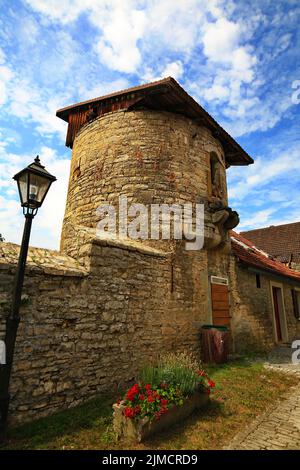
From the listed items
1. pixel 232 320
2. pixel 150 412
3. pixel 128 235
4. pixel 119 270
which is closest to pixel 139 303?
pixel 119 270

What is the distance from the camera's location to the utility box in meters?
6.56

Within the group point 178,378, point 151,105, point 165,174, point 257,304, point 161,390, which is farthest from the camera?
point 257,304

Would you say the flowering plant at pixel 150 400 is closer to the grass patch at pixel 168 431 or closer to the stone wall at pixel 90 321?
the grass patch at pixel 168 431

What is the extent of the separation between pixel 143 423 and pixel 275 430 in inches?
69.7

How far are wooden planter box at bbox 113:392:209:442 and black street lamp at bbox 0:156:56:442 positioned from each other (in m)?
1.31

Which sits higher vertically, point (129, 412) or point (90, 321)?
point (90, 321)

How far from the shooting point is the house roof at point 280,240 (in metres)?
17.7

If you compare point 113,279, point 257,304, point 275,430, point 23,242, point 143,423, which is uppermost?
point 23,242

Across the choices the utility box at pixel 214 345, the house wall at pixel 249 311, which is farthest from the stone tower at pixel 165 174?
the house wall at pixel 249 311

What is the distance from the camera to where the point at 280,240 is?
19.2 meters

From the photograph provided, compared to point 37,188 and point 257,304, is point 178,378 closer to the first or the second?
point 37,188

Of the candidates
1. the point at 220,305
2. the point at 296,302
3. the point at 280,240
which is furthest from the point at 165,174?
the point at 280,240

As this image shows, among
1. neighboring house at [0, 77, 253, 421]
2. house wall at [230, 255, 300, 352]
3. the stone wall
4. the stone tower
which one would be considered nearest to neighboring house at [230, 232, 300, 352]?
house wall at [230, 255, 300, 352]

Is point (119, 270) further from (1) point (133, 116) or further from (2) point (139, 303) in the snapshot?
(1) point (133, 116)
